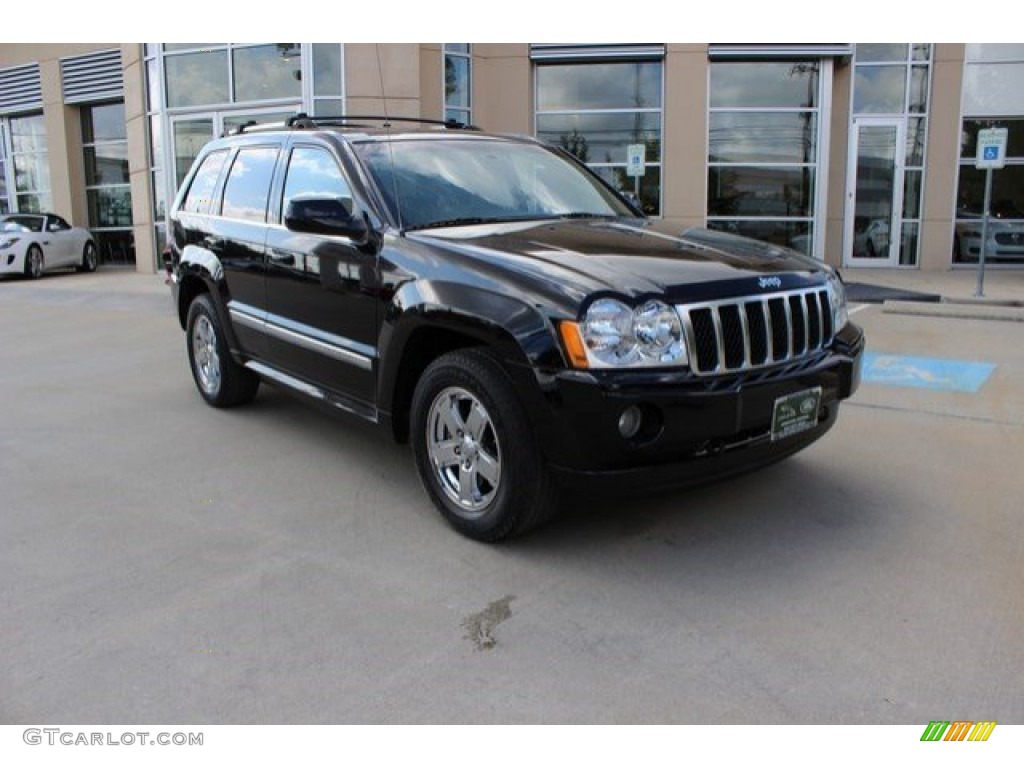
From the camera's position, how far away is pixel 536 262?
3.64m

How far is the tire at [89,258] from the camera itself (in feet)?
66.7

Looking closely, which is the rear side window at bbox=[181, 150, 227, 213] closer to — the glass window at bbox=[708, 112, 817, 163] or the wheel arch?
the wheel arch

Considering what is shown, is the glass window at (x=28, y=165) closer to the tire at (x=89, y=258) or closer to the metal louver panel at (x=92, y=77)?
the metal louver panel at (x=92, y=77)

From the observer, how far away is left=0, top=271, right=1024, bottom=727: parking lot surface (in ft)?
9.12

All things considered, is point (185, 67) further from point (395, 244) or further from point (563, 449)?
point (563, 449)

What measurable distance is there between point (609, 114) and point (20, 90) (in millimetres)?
15709

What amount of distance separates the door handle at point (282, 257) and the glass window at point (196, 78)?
13.7m

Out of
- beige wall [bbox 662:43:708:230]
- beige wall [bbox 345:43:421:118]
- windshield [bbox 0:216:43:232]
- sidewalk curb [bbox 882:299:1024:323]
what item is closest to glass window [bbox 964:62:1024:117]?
beige wall [bbox 662:43:708:230]

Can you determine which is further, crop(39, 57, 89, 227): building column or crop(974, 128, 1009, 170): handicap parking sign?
crop(39, 57, 89, 227): building column

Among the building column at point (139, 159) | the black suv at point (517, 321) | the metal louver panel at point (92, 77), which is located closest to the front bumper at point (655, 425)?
the black suv at point (517, 321)

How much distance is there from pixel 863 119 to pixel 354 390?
1567 centimetres

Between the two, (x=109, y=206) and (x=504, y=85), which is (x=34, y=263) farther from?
(x=504, y=85)

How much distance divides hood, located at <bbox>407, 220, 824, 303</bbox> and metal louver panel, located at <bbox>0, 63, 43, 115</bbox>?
894 inches

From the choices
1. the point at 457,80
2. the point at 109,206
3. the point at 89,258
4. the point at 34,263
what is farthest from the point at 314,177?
the point at 109,206
